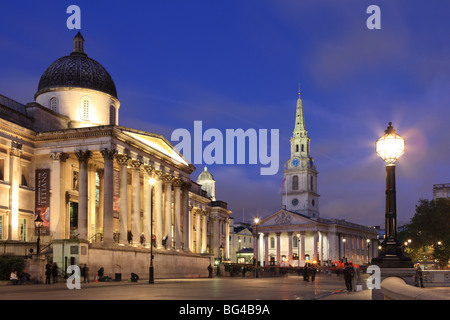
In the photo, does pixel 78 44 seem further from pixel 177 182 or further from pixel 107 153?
pixel 177 182

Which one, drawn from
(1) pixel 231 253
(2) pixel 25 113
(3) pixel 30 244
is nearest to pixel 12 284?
(3) pixel 30 244

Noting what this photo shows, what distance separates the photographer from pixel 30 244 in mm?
44656

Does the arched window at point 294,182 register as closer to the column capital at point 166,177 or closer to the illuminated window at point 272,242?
the illuminated window at point 272,242

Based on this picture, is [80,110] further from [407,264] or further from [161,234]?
[407,264]

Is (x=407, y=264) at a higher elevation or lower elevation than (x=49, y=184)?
lower

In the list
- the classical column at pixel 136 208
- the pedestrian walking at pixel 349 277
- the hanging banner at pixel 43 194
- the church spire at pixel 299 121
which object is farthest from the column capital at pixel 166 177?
the church spire at pixel 299 121

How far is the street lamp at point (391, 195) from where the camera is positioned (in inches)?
654

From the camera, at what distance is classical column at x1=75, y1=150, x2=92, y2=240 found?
4656 cm

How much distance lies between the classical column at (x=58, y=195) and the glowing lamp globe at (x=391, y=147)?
3658 centimetres

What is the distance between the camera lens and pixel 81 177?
4731 cm

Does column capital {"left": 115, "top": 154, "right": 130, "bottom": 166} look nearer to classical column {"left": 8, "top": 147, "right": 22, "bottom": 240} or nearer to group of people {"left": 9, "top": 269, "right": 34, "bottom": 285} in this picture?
classical column {"left": 8, "top": 147, "right": 22, "bottom": 240}

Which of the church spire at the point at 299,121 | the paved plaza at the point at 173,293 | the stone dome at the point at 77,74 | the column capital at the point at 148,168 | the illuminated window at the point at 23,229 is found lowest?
the paved plaza at the point at 173,293

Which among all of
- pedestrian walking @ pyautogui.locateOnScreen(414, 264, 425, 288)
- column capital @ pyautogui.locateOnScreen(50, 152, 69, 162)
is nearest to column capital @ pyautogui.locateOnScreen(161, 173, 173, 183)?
column capital @ pyautogui.locateOnScreen(50, 152, 69, 162)
